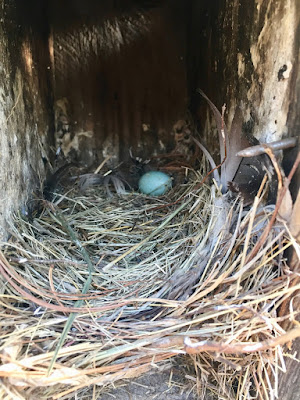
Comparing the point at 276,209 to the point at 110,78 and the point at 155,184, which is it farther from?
the point at 110,78

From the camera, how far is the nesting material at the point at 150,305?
0.79 m

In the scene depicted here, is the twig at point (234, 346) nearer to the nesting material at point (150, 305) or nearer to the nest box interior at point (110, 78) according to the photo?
the nesting material at point (150, 305)

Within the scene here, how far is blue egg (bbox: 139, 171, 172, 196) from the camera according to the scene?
64.5 inches

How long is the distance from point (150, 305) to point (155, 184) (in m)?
0.78

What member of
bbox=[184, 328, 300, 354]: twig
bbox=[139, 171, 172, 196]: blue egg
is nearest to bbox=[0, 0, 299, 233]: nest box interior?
bbox=[139, 171, 172, 196]: blue egg

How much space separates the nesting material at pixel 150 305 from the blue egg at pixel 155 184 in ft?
1.36

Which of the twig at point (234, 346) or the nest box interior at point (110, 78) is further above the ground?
the nest box interior at point (110, 78)

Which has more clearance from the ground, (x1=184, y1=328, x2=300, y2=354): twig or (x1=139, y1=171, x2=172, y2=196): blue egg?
(x1=184, y1=328, x2=300, y2=354): twig

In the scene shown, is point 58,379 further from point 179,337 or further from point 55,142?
point 55,142

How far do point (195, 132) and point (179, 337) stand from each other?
1.25 meters

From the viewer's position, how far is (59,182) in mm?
1693

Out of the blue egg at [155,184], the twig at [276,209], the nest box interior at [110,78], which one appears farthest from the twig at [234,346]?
the blue egg at [155,184]

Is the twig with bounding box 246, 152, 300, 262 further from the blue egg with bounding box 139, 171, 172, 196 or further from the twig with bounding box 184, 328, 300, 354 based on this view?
the blue egg with bounding box 139, 171, 172, 196

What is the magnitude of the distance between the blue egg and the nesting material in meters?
0.41
